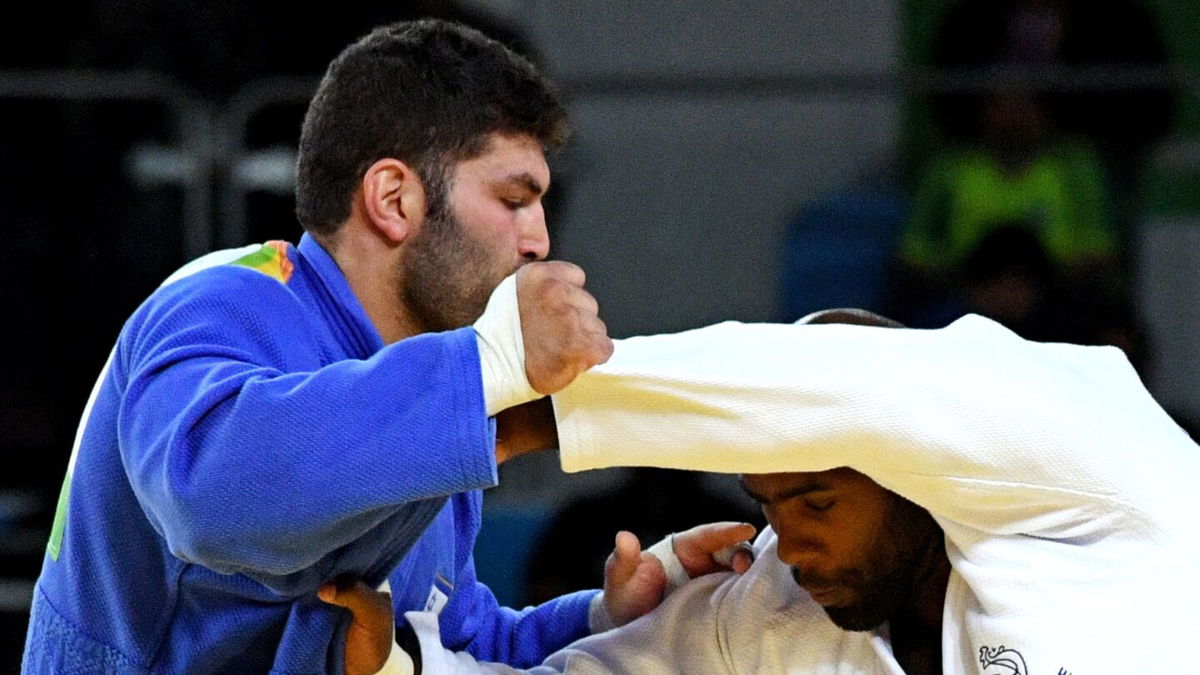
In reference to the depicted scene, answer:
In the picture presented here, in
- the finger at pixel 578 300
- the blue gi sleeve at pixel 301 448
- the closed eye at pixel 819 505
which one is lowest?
the closed eye at pixel 819 505

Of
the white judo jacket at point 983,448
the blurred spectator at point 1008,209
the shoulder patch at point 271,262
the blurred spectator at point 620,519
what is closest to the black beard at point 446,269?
the shoulder patch at point 271,262

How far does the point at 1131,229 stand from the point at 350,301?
3.02 meters

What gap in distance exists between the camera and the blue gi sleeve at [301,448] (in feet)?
5.16

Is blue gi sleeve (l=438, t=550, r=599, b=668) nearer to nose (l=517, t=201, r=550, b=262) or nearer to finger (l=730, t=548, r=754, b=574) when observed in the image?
finger (l=730, t=548, r=754, b=574)

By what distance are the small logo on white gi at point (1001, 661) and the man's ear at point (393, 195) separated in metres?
0.78

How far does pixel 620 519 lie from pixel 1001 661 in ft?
7.51

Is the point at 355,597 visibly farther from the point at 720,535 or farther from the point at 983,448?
the point at 983,448

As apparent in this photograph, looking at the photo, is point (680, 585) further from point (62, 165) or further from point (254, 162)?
point (62, 165)

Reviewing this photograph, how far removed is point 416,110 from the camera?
2027 mm

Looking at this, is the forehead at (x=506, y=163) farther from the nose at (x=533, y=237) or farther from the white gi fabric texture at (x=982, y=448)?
the white gi fabric texture at (x=982, y=448)

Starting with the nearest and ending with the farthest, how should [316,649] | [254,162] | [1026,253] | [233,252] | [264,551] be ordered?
1. [264,551]
2. [316,649]
3. [233,252]
4. [254,162]
5. [1026,253]

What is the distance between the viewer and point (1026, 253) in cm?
451

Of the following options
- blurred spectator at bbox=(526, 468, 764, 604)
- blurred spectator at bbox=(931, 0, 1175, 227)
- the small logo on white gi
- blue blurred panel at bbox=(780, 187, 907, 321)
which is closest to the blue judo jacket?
the small logo on white gi

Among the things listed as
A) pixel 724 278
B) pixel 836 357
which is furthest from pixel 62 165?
pixel 836 357
